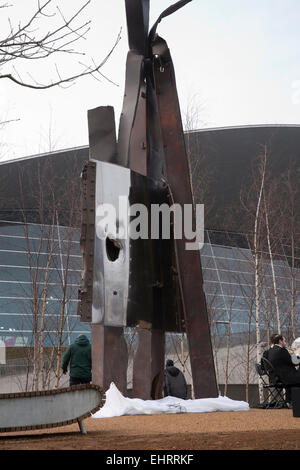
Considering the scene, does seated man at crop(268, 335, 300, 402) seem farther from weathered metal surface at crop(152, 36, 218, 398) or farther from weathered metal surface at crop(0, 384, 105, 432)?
weathered metal surface at crop(0, 384, 105, 432)

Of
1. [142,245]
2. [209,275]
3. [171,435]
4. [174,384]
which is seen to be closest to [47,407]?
[171,435]

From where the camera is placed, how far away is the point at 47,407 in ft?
22.8

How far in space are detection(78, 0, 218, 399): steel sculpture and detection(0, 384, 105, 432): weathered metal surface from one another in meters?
3.15

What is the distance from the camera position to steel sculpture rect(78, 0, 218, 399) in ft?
35.0

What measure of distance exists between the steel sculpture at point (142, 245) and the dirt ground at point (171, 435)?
174 centimetres

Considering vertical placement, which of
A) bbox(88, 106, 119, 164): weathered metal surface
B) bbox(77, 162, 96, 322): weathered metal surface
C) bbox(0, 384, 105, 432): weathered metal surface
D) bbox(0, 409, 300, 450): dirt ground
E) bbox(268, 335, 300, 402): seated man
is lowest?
bbox(0, 409, 300, 450): dirt ground

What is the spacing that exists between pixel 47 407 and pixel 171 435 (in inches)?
49.6

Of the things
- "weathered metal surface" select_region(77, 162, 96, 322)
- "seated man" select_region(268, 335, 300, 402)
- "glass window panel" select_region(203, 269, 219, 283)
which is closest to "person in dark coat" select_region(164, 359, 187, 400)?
"seated man" select_region(268, 335, 300, 402)

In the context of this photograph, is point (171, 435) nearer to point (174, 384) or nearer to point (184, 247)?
point (184, 247)

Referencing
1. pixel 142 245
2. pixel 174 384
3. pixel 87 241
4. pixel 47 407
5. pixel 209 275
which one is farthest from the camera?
pixel 209 275

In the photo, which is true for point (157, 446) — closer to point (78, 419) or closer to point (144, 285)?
point (78, 419)

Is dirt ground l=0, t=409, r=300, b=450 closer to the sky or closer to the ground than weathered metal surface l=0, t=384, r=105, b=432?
closer to the ground

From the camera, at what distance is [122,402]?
10141 millimetres
